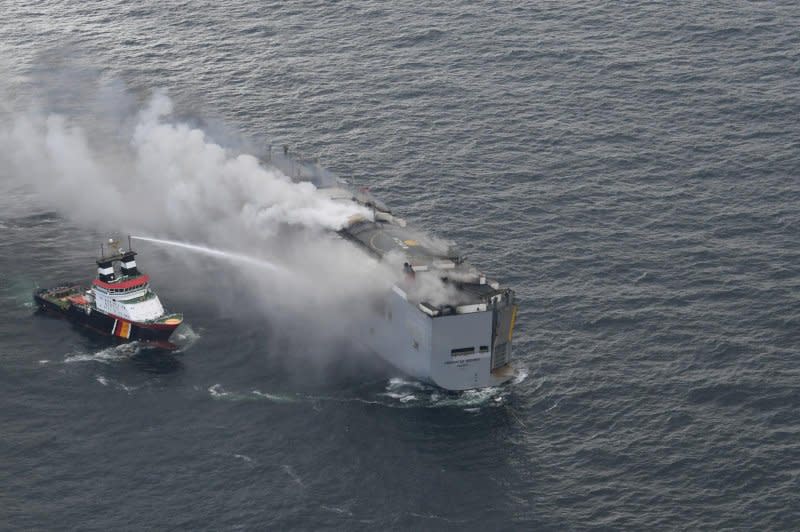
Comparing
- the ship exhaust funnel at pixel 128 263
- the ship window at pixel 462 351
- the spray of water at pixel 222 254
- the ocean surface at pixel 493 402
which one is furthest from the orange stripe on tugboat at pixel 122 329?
the ship window at pixel 462 351

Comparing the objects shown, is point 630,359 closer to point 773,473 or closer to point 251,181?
point 773,473

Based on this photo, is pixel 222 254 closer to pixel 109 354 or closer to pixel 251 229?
pixel 251 229

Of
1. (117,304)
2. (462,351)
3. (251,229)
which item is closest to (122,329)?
(117,304)

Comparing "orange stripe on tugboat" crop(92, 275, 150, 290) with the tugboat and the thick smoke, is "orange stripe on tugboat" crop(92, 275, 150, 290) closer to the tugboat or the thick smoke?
the tugboat

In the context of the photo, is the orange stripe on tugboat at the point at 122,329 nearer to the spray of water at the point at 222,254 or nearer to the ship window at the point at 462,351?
the spray of water at the point at 222,254

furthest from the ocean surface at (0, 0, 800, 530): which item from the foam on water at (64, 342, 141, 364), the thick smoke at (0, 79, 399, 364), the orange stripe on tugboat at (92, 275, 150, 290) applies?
the orange stripe on tugboat at (92, 275, 150, 290)
